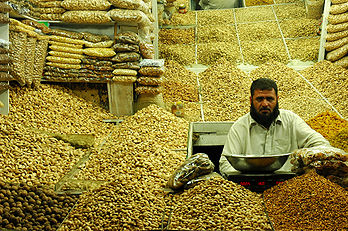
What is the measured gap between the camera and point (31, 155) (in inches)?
108

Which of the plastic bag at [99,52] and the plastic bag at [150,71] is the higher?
the plastic bag at [99,52]

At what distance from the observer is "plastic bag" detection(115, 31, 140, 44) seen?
4.25 m

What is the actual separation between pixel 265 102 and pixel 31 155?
186 cm

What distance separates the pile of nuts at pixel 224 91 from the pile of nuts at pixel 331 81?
1024mm

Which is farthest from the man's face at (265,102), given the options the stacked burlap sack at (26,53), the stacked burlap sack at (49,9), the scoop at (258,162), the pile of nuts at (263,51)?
the pile of nuts at (263,51)

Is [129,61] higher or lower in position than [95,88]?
higher

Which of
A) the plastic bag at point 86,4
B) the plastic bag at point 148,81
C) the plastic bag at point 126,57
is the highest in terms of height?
the plastic bag at point 86,4

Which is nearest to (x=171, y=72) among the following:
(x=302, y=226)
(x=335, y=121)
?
(x=335, y=121)

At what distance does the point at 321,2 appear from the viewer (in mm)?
7211

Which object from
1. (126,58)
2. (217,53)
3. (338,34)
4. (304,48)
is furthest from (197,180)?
(304,48)

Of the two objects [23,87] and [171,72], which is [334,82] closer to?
[171,72]

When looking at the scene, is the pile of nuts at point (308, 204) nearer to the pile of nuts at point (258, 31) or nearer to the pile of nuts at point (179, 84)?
the pile of nuts at point (179, 84)

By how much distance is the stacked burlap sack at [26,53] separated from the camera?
350 cm

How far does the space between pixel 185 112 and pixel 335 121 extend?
1819 millimetres
